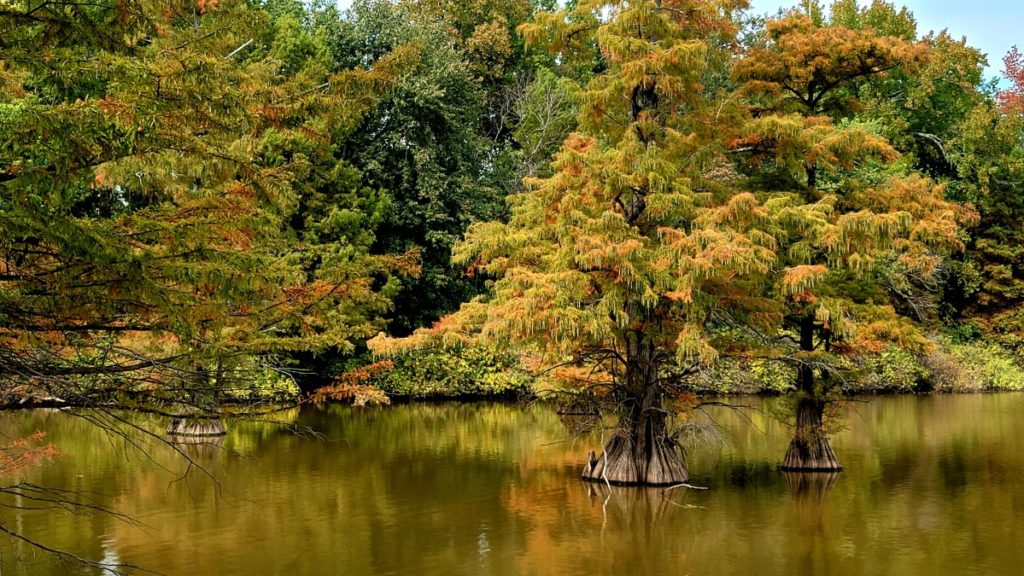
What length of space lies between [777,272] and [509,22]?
2733 centimetres

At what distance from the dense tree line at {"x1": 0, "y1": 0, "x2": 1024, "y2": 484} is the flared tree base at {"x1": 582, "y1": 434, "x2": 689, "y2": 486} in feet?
0.14

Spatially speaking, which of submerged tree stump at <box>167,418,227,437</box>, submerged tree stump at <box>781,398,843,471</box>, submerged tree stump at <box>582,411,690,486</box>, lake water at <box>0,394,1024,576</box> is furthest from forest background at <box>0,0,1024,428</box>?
submerged tree stump at <box>167,418,227,437</box>

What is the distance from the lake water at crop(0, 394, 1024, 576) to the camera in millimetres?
9180

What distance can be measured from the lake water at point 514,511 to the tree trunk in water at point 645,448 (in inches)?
10.9

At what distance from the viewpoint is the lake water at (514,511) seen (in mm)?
9180

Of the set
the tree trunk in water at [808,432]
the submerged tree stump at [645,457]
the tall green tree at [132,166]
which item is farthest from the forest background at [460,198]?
the submerged tree stump at [645,457]

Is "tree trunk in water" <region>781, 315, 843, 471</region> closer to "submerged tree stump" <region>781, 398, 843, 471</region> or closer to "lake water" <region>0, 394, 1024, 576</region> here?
"submerged tree stump" <region>781, 398, 843, 471</region>

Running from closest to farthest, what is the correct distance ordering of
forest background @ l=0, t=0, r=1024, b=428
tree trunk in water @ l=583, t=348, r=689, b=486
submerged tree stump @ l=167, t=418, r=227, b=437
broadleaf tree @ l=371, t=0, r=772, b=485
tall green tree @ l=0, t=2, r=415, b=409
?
tall green tree @ l=0, t=2, r=415, b=409 → forest background @ l=0, t=0, r=1024, b=428 → broadleaf tree @ l=371, t=0, r=772, b=485 → tree trunk in water @ l=583, t=348, r=689, b=486 → submerged tree stump @ l=167, t=418, r=227, b=437

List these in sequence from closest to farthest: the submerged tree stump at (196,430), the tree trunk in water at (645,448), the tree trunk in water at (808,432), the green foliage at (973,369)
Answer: the tree trunk in water at (645,448), the tree trunk in water at (808,432), the submerged tree stump at (196,430), the green foliage at (973,369)

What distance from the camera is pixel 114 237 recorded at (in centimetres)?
487

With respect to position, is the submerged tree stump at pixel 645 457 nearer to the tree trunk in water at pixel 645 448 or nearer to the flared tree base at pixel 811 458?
the tree trunk in water at pixel 645 448

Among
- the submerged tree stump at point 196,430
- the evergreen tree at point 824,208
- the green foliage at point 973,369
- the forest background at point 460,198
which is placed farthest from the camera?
the green foliage at point 973,369

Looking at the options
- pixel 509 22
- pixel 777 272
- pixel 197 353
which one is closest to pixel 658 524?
pixel 777 272

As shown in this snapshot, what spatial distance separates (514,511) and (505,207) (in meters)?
19.0
